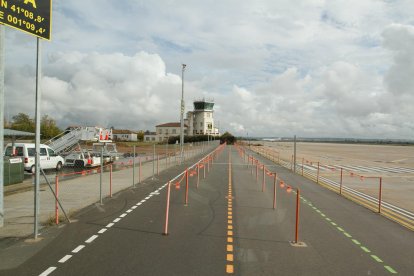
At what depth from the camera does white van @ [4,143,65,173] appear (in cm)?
2467

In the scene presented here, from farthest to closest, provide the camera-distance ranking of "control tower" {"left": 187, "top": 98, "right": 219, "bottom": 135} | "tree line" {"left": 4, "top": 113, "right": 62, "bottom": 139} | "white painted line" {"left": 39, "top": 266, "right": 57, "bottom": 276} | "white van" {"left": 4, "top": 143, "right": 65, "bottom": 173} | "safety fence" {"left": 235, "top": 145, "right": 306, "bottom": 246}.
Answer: "control tower" {"left": 187, "top": 98, "right": 219, "bottom": 135} → "tree line" {"left": 4, "top": 113, "right": 62, "bottom": 139} → "white van" {"left": 4, "top": 143, "right": 65, "bottom": 173} → "safety fence" {"left": 235, "top": 145, "right": 306, "bottom": 246} → "white painted line" {"left": 39, "top": 266, "right": 57, "bottom": 276}

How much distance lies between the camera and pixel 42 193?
16.6m

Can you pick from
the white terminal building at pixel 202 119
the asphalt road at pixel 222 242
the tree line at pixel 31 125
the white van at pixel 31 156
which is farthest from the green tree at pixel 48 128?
the asphalt road at pixel 222 242

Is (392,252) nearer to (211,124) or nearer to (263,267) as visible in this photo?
(263,267)

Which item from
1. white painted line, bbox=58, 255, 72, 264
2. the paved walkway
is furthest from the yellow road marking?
the paved walkway

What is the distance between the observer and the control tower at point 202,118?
470 ft

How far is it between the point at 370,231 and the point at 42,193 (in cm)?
1311

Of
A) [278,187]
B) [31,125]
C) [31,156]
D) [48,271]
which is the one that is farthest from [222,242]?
[31,125]

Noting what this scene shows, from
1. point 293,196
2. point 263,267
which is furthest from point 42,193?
point 263,267

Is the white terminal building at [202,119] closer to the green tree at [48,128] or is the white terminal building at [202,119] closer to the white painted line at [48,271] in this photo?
the green tree at [48,128]

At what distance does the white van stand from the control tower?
114 m

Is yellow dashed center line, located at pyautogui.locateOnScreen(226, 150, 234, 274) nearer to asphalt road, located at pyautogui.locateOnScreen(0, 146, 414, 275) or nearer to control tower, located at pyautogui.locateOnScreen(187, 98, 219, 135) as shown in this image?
asphalt road, located at pyautogui.locateOnScreen(0, 146, 414, 275)

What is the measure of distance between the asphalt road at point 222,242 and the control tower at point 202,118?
127932 millimetres

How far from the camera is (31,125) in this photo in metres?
98.1
